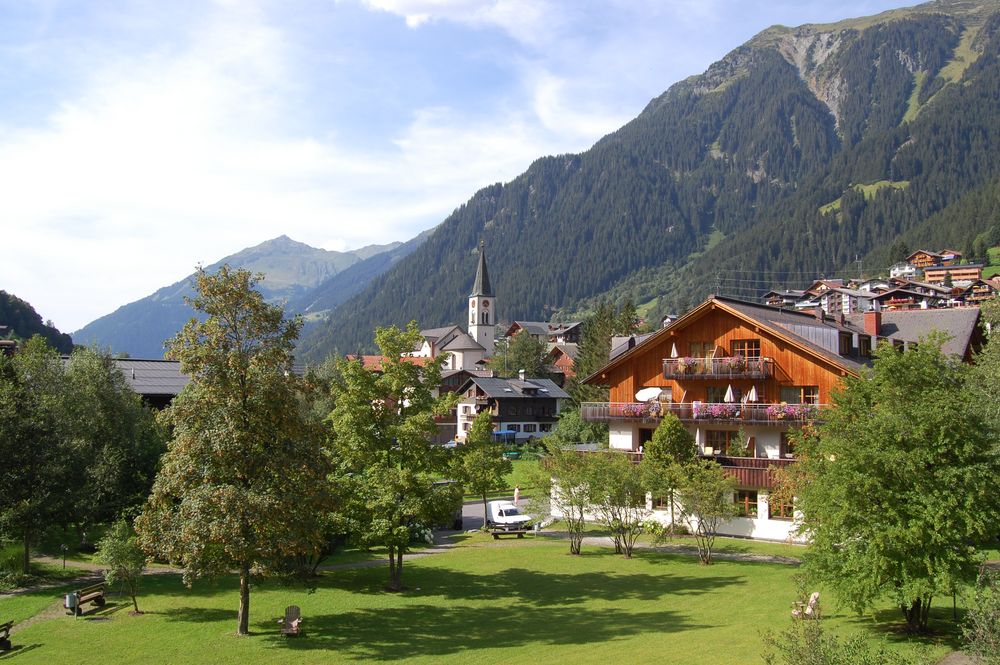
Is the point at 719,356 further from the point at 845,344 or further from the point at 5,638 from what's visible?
the point at 5,638

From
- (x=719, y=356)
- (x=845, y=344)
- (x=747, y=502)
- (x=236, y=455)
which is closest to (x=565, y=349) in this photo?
(x=719, y=356)

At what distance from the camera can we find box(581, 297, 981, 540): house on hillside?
124ft

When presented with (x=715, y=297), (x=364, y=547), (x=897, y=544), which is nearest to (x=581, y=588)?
(x=364, y=547)

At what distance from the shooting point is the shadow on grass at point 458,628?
2117cm

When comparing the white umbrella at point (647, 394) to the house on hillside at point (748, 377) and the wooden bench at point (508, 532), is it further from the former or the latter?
the wooden bench at point (508, 532)

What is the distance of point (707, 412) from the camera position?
132ft

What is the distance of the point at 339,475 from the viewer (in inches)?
1155

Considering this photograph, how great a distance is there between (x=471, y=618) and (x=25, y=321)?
139523mm

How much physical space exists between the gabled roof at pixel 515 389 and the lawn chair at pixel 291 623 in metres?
65.7

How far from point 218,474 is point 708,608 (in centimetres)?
1520

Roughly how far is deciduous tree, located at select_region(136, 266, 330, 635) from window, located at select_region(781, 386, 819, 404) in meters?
26.1

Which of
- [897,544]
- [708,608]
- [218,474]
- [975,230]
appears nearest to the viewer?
[897,544]

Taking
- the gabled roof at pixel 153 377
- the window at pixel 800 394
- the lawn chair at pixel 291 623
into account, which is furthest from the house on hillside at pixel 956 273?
the lawn chair at pixel 291 623

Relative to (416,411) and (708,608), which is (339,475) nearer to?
(416,411)
